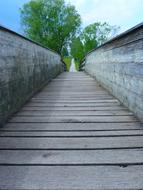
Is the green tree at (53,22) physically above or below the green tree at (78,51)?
above

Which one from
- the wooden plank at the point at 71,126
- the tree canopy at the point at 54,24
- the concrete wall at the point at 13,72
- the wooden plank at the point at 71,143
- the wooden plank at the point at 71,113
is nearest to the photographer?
the wooden plank at the point at 71,143

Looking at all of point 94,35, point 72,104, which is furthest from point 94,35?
point 72,104

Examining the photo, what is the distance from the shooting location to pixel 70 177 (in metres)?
1.57

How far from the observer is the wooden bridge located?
5.05 feet

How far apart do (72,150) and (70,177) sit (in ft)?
1.37

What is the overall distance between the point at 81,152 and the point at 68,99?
7.79 ft

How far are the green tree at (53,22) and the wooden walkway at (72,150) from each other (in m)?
32.3

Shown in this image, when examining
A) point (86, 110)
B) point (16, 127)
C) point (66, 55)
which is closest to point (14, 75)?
point (16, 127)

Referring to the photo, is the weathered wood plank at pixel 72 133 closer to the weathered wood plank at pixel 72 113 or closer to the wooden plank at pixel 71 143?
the wooden plank at pixel 71 143

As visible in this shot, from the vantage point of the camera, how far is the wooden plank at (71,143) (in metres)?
2.05

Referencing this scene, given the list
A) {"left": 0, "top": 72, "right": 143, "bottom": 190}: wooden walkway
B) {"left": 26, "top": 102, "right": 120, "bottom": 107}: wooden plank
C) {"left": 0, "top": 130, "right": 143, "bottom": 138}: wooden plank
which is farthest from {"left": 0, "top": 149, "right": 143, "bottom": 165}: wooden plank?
{"left": 26, "top": 102, "right": 120, "bottom": 107}: wooden plank

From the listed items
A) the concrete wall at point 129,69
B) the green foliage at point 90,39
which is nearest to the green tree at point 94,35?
the green foliage at point 90,39

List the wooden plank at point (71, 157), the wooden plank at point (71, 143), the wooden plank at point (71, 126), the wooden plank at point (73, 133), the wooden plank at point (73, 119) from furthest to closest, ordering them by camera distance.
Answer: the wooden plank at point (73, 119) < the wooden plank at point (71, 126) < the wooden plank at point (73, 133) < the wooden plank at point (71, 143) < the wooden plank at point (71, 157)

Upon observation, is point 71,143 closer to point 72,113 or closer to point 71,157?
point 71,157
